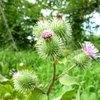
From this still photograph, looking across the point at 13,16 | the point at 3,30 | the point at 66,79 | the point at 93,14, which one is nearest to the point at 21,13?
the point at 13,16

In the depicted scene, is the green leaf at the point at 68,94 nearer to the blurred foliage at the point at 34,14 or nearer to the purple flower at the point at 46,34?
the purple flower at the point at 46,34

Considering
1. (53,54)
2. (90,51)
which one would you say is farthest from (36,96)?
(90,51)

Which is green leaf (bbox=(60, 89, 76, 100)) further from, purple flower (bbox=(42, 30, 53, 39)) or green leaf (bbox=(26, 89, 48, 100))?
purple flower (bbox=(42, 30, 53, 39))

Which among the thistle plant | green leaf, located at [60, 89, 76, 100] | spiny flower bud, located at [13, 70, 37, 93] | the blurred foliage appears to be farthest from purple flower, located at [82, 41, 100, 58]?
the blurred foliage

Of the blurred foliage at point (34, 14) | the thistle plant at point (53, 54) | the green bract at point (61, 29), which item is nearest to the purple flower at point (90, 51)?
the thistle plant at point (53, 54)

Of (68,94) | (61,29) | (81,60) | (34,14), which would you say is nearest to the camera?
(68,94)

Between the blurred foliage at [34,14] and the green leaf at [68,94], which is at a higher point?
the blurred foliage at [34,14]

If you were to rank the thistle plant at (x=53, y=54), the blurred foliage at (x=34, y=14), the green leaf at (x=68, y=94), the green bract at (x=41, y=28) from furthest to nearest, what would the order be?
the blurred foliage at (x=34, y=14) → the green bract at (x=41, y=28) → the thistle plant at (x=53, y=54) → the green leaf at (x=68, y=94)

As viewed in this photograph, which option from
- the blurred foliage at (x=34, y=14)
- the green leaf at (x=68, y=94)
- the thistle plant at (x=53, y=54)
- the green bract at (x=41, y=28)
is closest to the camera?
the green leaf at (x=68, y=94)

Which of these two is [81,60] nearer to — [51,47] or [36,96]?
[51,47]
